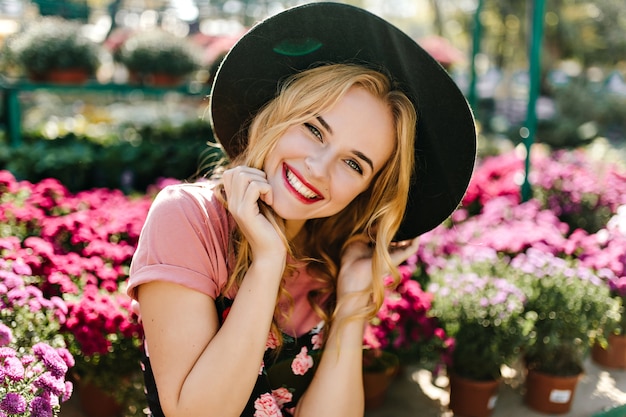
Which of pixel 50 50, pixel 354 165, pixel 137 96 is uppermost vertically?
pixel 354 165

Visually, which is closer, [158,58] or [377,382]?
[377,382]

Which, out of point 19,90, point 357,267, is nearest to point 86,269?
point 357,267

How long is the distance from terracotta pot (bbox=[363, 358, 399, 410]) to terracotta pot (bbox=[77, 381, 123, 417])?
104cm

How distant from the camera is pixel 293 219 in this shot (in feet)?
5.51

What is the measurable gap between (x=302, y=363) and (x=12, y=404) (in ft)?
2.50

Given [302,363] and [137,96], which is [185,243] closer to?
[302,363]

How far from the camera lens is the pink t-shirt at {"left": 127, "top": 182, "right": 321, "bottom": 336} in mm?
1415

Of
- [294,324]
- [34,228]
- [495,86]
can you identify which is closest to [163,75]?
[34,228]

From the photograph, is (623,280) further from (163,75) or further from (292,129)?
(163,75)

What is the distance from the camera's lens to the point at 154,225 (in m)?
1.46

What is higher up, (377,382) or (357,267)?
(357,267)

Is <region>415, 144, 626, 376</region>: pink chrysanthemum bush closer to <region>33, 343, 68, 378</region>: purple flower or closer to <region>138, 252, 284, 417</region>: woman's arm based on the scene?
<region>138, 252, 284, 417</region>: woman's arm

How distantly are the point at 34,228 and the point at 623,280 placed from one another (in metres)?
2.90

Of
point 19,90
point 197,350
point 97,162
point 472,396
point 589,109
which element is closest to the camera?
point 197,350
